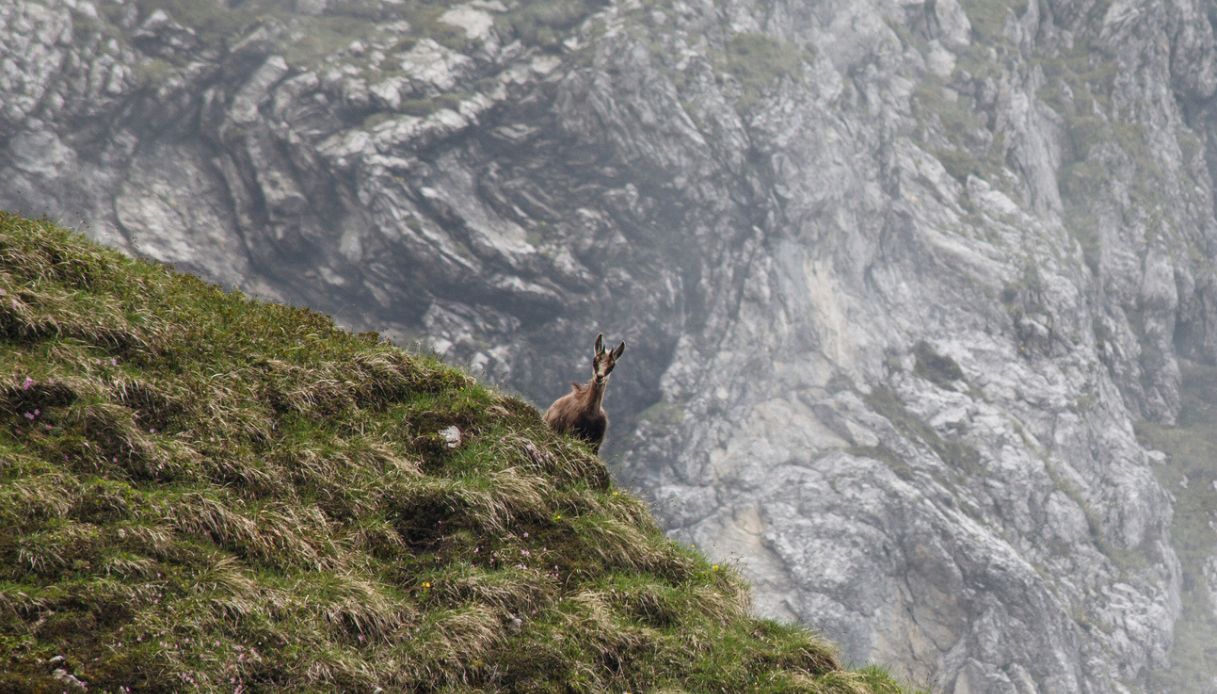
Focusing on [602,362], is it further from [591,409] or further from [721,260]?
[721,260]

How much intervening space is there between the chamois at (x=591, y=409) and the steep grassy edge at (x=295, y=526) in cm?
183

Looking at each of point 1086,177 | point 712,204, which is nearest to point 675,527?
point 712,204

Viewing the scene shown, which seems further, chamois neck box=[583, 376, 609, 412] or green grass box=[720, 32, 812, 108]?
green grass box=[720, 32, 812, 108]

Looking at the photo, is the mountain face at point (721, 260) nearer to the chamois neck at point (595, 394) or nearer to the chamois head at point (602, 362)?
the chamois head at point (602, 362)

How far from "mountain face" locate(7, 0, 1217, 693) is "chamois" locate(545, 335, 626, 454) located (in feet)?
266

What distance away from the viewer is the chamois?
1573 cm

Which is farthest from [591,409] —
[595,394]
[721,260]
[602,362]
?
[721,260]

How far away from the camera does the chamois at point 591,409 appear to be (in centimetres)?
1573

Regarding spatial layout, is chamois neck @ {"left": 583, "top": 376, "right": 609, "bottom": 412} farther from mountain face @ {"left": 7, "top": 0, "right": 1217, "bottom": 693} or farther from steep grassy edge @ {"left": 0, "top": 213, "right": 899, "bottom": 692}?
mountain face @ {"left": 7, "top": 0, "right": 1217, "bottom": 693}

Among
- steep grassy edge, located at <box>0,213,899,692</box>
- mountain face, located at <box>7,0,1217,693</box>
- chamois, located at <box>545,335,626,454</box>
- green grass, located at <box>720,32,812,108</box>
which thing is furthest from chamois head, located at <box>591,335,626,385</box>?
green grass, located at <box>720,32,812,108</box>

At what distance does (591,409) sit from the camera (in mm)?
15867

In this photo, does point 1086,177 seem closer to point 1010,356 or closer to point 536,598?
point 1010,356

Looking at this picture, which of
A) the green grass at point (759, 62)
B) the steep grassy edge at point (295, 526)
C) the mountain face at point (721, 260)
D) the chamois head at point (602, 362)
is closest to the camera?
the steep grassy edge at point (295, 526)

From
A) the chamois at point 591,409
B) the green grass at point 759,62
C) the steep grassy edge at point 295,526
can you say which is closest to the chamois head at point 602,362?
the chamois at point 591,409
